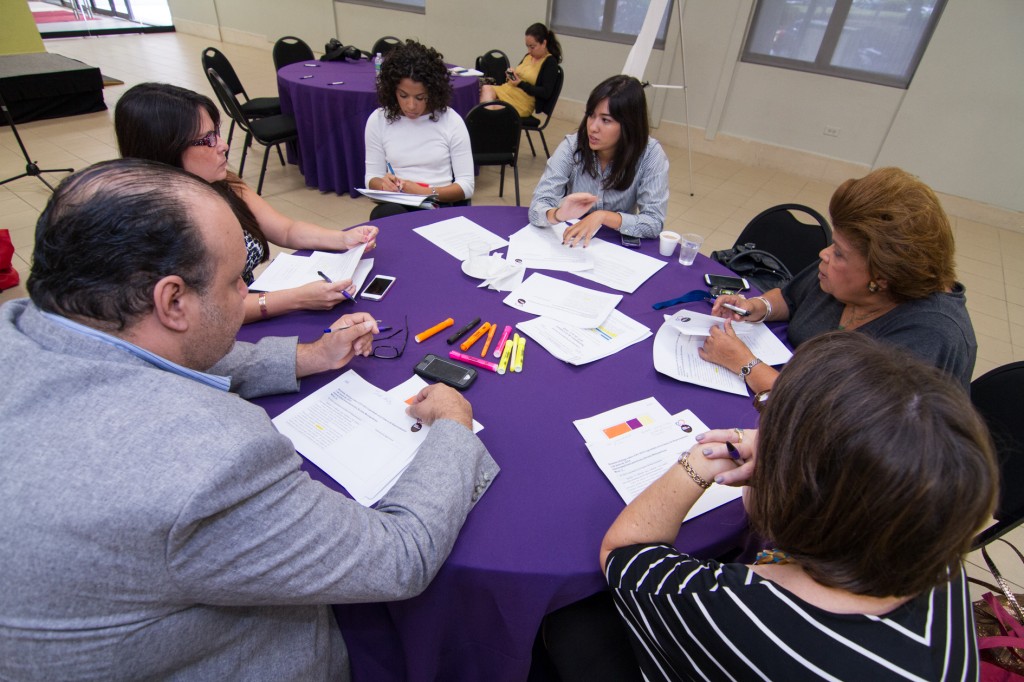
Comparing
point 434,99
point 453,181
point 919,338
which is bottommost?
point 453,181

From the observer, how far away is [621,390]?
1.28 metres

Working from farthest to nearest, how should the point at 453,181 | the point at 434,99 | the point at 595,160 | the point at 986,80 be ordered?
the point at 986,80 < the point at 453,181 < the point at 434,99 < the point at 595,160

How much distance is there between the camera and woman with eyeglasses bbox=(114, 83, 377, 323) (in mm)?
1479

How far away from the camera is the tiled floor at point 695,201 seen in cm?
362

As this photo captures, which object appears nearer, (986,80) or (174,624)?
(174,624)

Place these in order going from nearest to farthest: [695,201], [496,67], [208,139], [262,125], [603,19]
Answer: [208,139]
[262,125]
[695,201]
[496,67]
[603,19]

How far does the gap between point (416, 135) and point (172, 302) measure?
2.35 meters

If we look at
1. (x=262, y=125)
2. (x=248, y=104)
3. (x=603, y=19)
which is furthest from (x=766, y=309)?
(x=603, y=19)

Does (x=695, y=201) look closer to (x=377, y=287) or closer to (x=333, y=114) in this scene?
(x=333, y=114)

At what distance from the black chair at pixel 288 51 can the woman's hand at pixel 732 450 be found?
5.95m

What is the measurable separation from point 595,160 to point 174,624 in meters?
2.30

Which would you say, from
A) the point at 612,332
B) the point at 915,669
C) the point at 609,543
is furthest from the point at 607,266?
the point at 915,669

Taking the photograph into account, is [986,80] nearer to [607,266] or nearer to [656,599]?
[607,266]

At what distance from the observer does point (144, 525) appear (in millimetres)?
579
